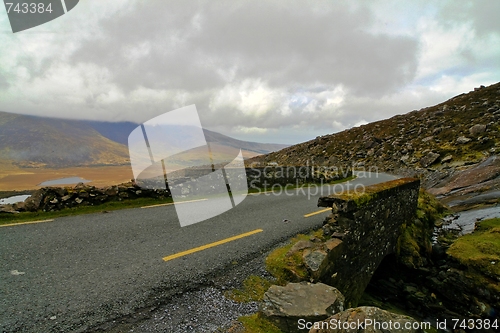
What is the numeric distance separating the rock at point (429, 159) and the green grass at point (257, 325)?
30122 millimetres

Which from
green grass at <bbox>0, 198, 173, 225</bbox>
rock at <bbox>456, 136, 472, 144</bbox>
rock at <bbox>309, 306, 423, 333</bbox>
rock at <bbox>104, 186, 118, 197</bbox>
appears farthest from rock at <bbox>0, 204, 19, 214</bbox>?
rock at <bbox>456, 136, 472, 144</bbox>

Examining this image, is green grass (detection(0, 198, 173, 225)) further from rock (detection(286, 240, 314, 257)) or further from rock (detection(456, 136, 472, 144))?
rock (detection(456, 136, 472, 144))

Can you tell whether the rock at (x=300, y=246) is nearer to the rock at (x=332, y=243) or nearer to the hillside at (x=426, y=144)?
the rock at (x=332, y=243)

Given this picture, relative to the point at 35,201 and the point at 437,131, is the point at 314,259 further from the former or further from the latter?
the point at 437,131

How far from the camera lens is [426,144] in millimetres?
33719

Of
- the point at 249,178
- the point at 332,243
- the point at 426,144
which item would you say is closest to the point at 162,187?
the point at 249,178

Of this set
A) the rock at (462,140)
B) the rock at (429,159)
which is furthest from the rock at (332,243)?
the rock at (462,140)

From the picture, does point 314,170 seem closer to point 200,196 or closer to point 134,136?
point 200,196

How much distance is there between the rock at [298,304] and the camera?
153 inches

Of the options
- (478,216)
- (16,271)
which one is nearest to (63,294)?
(16,271)

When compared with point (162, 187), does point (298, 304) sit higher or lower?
lower

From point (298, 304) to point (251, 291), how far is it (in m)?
1.00

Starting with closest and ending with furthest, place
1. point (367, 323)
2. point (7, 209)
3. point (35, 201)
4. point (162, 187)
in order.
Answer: point (367, 323), point (7, 209), point (35, 201), point (162, 187)

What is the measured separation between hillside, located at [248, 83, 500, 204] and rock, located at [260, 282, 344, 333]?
17386 millimetres
